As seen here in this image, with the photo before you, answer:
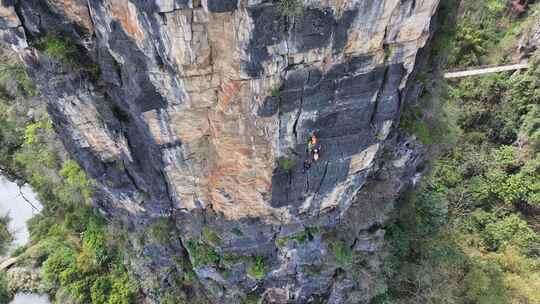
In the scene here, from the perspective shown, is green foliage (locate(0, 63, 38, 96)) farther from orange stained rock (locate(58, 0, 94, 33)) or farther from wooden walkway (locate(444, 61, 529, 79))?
wooden walkway (locate(444, 61, 529, 79))

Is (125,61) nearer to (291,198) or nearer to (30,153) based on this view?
(291,198)

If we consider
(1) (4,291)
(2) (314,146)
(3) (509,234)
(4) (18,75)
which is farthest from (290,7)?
(1) (4,291)

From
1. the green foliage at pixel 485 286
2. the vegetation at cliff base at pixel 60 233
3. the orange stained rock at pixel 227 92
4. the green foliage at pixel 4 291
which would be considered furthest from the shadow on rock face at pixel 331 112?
the green foliage at pixel 4 291

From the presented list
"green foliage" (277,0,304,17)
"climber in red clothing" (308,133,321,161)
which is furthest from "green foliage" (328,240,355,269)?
"green foliage" (277,0,304,17)

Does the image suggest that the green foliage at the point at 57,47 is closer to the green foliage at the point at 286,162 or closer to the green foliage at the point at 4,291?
the green foliage at the point at 286,162

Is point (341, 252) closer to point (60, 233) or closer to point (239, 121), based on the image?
point (239, 121)
